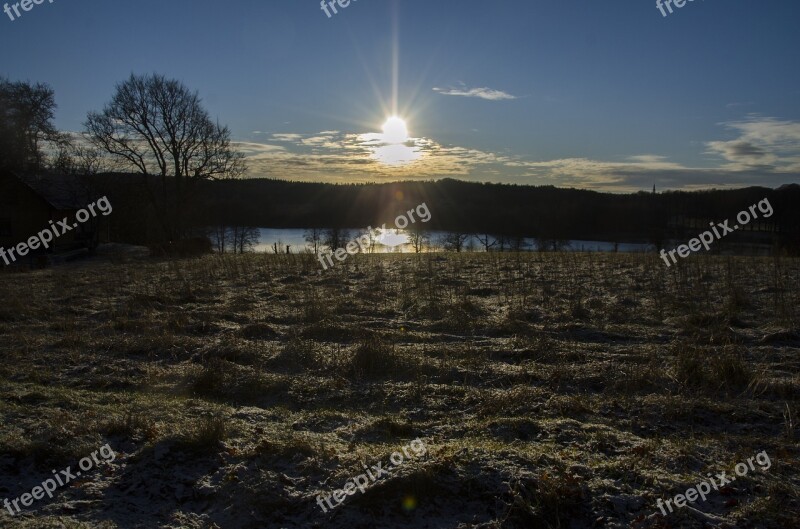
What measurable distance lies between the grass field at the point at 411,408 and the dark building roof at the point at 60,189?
30.3m

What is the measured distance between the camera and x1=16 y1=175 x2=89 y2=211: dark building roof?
119ft

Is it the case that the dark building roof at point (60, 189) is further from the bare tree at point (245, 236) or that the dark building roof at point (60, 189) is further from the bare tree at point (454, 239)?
the bare tree at point (454, 239)

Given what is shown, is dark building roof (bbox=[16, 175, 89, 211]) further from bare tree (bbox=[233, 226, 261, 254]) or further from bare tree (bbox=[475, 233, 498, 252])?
bare tree (bbox=[233, 226, 261, 254])

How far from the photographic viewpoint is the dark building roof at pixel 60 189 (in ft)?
119

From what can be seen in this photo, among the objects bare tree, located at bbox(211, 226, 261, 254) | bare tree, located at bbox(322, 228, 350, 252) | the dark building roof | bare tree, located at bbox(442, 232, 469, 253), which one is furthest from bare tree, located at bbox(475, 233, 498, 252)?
bare tree, located at bbox(211, 226, 261, 254)

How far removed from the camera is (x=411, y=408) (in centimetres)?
577

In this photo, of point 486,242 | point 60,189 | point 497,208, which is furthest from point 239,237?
point 486,242

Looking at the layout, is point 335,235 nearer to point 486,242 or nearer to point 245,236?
point 245,236

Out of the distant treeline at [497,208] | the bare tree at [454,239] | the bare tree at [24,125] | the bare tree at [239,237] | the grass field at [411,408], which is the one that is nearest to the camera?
the grass field at [411,408]

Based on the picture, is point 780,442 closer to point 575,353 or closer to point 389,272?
point 575,353

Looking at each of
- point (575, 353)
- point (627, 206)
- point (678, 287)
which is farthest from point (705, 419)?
point (627, 206)

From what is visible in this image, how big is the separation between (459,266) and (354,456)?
13.1 m

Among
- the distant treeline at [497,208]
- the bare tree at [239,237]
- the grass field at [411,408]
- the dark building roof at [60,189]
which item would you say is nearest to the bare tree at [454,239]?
the distant treeline at [497,208]

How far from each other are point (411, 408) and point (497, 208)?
6970 centimetres
